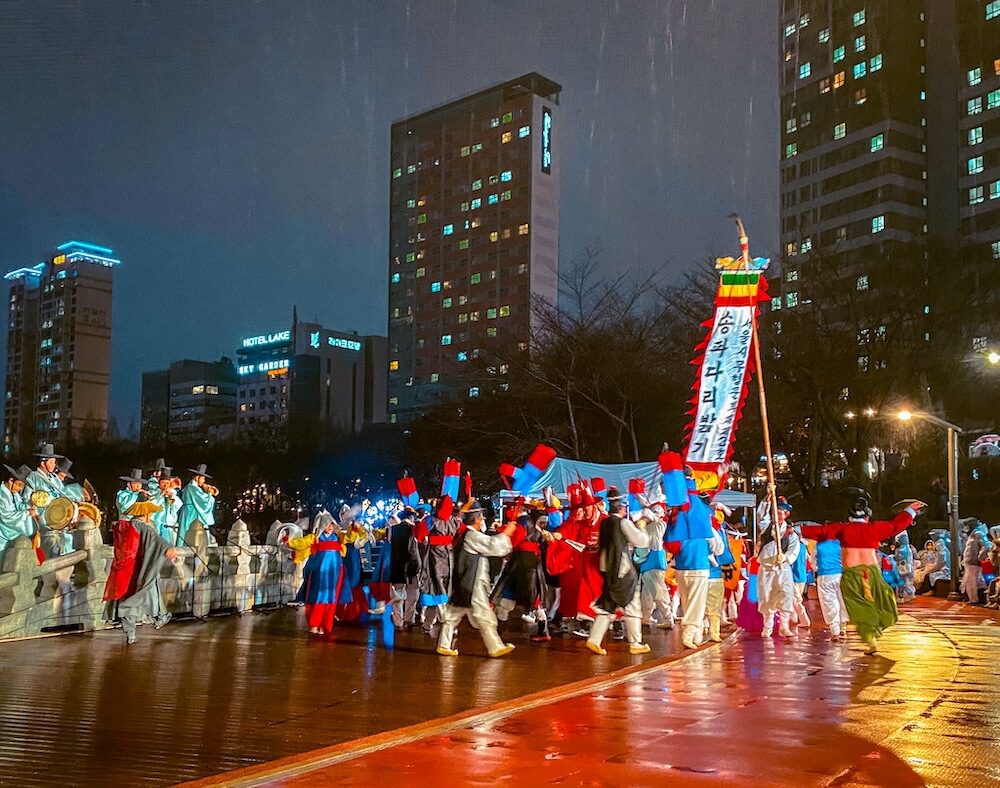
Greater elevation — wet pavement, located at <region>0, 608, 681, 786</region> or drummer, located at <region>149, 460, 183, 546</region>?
drummer, located at <region>149, 460, 183, 546</region>

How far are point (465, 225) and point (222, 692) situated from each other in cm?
10977

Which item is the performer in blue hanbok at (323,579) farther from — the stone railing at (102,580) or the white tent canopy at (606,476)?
the white tent canopy at (606,476)

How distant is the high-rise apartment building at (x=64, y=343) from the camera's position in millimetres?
107438

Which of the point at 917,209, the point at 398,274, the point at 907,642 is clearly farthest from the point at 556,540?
the point at 398,274

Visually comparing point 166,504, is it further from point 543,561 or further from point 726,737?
point 726,737

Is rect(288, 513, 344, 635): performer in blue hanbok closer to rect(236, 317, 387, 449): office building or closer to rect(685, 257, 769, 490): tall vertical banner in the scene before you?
rect(685, 257, 769, 490): tall vertical banner

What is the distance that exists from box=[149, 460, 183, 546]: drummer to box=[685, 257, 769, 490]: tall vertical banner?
304 inches

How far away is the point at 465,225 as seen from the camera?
11638 centimetres

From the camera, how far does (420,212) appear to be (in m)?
122

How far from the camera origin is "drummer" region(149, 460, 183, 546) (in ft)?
46.8

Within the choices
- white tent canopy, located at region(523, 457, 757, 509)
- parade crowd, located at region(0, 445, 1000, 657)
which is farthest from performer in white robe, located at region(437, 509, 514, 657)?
white tent canopy, located at region(523, 457, 757, 509)

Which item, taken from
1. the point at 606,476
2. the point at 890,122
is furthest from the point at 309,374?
the point at 606,476

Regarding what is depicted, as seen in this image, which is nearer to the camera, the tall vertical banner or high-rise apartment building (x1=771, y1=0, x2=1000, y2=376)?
the tall vertical banner

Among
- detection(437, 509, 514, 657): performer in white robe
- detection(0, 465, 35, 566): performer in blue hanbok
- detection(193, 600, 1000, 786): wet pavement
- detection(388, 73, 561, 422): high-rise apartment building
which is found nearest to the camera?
detection(193, 600, 1000, 786): wet pavement
